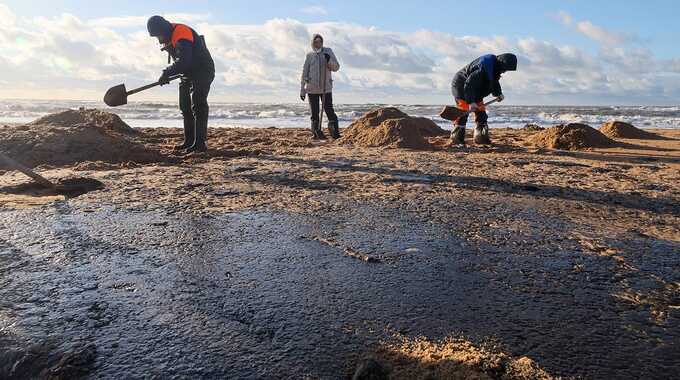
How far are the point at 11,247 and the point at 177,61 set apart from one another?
3.71m

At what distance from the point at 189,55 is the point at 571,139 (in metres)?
5.54

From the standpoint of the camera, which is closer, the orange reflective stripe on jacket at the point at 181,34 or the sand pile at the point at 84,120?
the orange reflective stripe on jacket at the point at 181,34

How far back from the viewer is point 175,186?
4.07 meters

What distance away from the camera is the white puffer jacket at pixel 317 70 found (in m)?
7.86

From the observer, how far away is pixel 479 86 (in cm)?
686

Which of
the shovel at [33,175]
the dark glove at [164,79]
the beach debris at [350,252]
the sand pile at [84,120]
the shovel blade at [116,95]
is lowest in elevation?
the beach debris at [350,252]

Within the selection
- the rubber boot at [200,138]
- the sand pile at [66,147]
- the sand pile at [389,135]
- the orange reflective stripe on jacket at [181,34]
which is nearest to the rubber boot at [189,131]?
the rubber boot at [200,138]

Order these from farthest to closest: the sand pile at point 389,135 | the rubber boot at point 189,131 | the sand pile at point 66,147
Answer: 1. the sand pile at point 389,135
2. the rubber boot at point 189,131
3. the sand pile at point 66,147

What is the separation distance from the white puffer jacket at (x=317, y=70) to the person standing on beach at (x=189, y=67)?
2153 mm

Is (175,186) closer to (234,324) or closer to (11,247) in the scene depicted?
(11,247)

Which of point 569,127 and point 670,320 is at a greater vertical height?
point 569,127

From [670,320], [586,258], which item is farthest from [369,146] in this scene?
[670,320]

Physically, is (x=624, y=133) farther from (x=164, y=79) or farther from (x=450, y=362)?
(x=450, y=362)

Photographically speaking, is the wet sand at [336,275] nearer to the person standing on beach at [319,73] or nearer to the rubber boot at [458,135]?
the rubber boot at [458,135]
